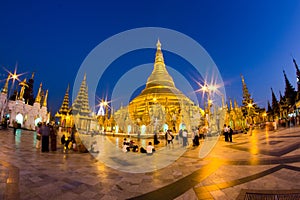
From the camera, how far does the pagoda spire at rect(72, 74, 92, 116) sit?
44.3 metres

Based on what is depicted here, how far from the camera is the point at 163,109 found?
108ft

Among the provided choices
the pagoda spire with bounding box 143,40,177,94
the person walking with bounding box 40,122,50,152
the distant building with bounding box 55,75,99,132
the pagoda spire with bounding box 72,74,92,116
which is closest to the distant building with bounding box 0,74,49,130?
the distant building with bounding box 55,75,99,132

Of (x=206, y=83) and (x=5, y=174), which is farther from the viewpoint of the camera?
(x=206, y=83)

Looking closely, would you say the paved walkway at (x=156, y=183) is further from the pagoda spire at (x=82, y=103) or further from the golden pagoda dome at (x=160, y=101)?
the pagoda spire at (x=82, y=103)

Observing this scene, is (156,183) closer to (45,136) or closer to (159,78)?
(45,136)

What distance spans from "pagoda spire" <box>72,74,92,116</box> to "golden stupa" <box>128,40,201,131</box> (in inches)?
547

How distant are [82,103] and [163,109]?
82.0 feet

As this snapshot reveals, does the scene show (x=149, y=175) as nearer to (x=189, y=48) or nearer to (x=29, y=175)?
(x=29, y=175)

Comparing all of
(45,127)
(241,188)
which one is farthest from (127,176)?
(45,127)

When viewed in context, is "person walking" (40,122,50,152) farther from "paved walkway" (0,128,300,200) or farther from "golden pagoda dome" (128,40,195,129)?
"golden pagoda dome" (128,40,195,129)

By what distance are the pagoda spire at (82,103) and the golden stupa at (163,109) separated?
13886 mm

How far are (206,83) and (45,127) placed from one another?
54.6 feet

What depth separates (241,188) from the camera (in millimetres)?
3631

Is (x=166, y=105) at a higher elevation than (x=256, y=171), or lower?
higher
